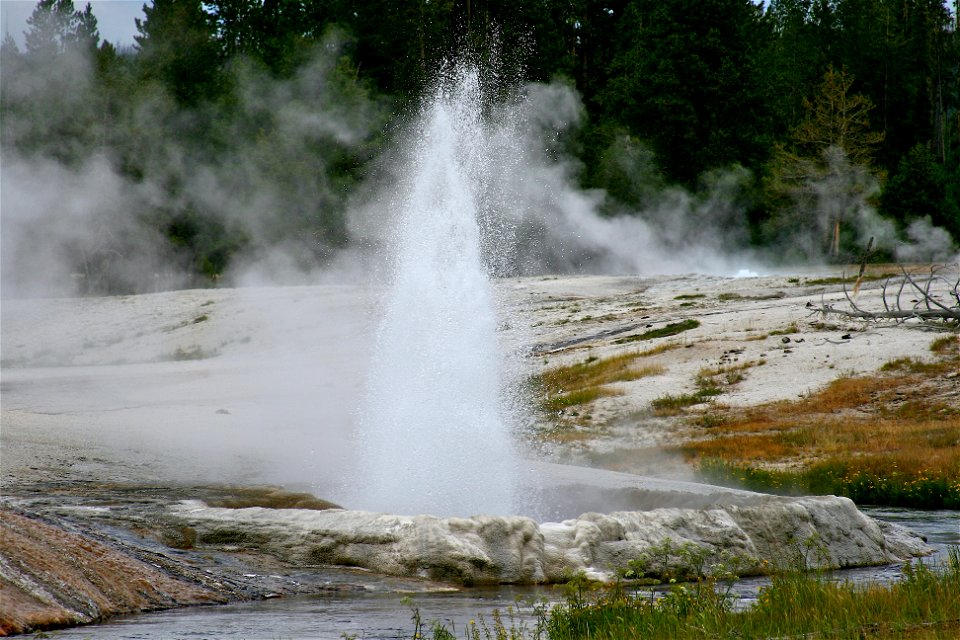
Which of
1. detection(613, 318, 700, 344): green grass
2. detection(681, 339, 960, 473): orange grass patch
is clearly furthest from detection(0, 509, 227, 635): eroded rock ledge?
detection(613, 318, 700, 344): green grass

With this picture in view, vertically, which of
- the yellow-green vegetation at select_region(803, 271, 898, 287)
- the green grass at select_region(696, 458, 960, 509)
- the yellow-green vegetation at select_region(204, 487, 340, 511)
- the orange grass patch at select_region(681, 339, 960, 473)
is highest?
the yellow-green vegetation at select_region(803, 271, 898, 287)

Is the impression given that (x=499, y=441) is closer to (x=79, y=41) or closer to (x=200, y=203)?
(x=200, y=203)

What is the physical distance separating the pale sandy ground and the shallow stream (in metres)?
3.91

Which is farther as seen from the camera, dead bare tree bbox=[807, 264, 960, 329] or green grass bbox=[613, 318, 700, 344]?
green grass bbox=[613, 318, 700, 344]

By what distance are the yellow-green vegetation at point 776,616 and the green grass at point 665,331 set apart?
1964cm

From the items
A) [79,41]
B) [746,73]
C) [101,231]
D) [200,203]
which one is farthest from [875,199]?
[79,41]

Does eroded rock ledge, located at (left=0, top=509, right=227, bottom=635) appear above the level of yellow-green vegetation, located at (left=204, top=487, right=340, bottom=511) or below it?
above

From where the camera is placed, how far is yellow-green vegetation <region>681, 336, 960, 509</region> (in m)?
15.9

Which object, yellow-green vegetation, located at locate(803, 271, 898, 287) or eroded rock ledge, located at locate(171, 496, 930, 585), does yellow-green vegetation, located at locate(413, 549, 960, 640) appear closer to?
eroded rock ledge, located at locate(171, 496, 930, 585)

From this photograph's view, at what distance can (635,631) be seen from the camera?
19.6 feet

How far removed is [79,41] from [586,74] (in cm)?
2518

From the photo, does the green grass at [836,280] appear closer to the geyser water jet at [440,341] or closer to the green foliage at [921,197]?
the green foliage at [921,197]

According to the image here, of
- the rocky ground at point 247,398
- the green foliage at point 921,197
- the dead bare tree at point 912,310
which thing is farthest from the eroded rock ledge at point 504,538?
the green foliage at point 921,197

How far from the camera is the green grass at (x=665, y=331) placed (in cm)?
2652
